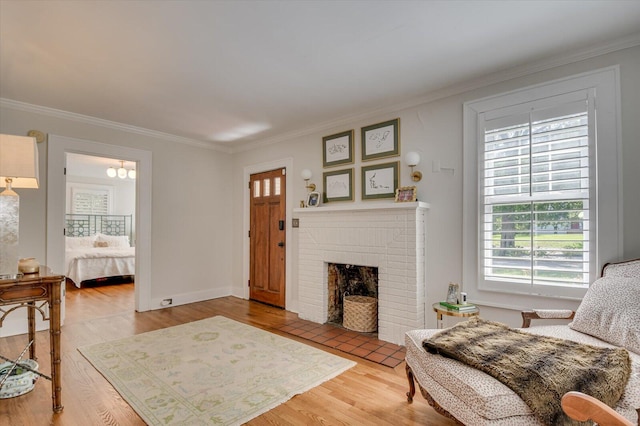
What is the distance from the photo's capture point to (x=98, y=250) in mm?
6535

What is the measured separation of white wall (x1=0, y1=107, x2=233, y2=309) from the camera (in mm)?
3814

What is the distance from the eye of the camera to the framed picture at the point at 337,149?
12.7 feet

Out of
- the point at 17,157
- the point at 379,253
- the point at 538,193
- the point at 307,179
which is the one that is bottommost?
the point at 379,253

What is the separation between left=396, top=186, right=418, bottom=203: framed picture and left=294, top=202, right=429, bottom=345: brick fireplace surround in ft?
0.45

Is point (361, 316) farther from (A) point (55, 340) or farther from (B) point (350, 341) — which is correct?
(A) point (55, 340)

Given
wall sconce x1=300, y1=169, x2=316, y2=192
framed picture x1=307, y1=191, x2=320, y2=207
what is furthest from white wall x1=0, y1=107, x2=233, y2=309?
framed picture x1=307, y1=191, x2=320, y2=207

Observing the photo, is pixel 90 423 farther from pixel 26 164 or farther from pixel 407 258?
pixel 407 258

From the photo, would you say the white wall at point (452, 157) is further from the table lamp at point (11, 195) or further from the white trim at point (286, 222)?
the table lamp at point (11, 195)

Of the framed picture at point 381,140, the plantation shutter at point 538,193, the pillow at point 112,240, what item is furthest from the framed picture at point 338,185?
the pillow at point 112,240

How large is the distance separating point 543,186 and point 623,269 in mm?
767

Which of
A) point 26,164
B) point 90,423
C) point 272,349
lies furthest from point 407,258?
Result: point 26,164

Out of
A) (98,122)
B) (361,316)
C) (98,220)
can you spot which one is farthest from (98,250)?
(361,316)

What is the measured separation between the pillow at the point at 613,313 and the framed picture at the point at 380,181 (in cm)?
186

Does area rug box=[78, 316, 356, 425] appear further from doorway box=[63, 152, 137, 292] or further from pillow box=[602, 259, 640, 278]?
doorway box=[63, 152, 137, 292]
